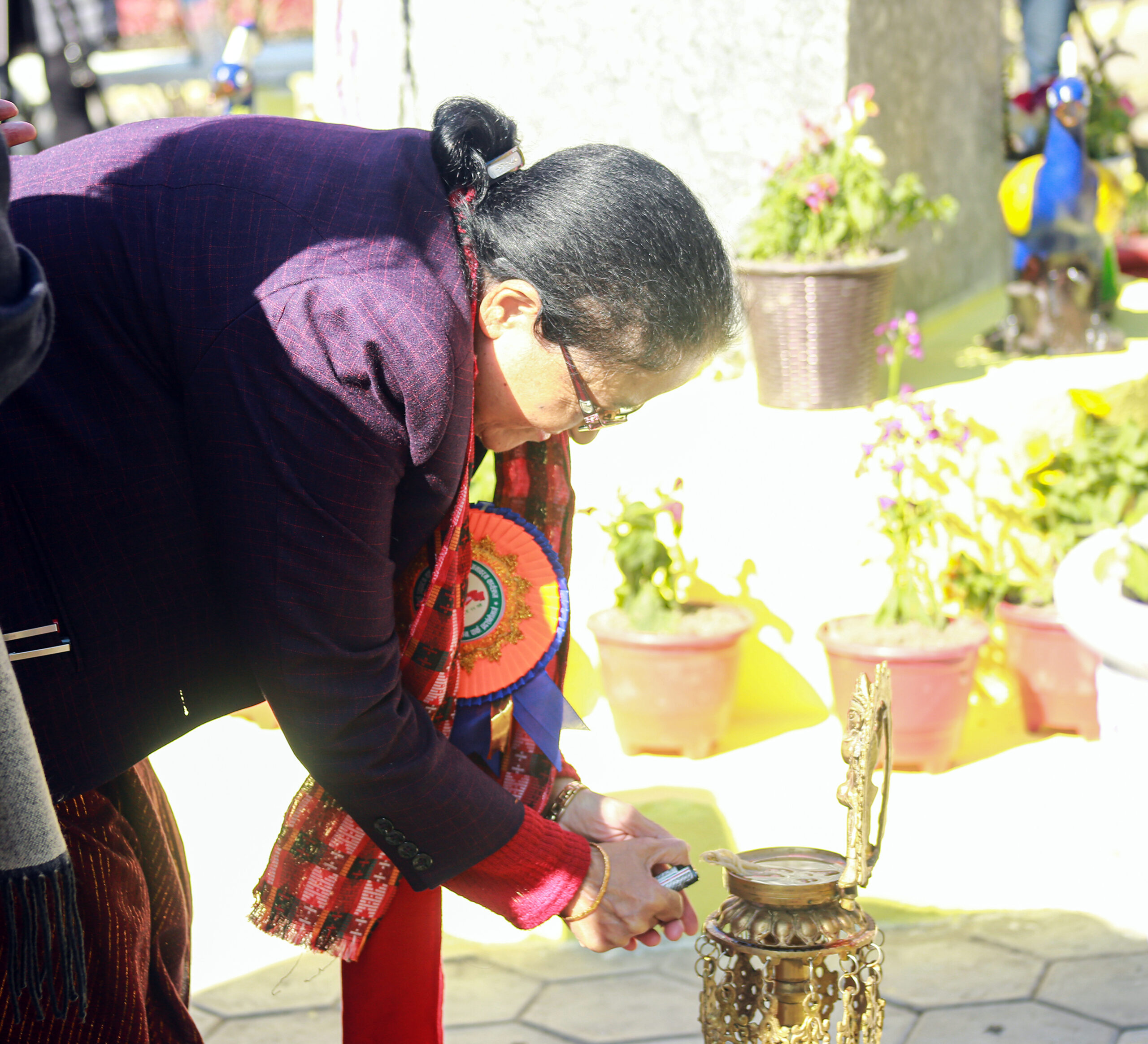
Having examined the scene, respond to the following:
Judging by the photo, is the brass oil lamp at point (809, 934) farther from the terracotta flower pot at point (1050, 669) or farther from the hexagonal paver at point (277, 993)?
A: the terracotta flower pot at point (1050, 669)

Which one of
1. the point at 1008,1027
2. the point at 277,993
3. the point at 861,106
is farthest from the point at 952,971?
the point at 861,106

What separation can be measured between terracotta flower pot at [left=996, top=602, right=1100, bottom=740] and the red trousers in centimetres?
223

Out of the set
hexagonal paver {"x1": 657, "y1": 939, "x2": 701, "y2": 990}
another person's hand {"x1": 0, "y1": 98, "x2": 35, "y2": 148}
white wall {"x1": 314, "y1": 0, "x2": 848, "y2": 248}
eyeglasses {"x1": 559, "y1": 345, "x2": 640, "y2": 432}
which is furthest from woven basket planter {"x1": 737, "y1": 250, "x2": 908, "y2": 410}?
another person's hand {"x1": 0, "y1": 98, "x2": 35, "y2": 148}

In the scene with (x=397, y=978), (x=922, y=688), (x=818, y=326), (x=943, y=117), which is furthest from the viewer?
(x=943, y=117)

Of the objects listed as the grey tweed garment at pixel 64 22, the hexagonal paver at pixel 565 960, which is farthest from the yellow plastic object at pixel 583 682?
the grey tweed garment at pixel 64 22

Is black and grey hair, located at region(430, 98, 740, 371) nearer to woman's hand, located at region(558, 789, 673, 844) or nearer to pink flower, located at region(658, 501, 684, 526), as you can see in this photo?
woman's hand, located at region(558, 789, 673, 844)

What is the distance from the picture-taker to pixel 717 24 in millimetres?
4484

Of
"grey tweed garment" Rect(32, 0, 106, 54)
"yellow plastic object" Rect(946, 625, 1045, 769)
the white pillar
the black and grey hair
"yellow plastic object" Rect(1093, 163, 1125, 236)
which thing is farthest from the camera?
"grey tweed garment" Rect(32, 0, 106, 54)

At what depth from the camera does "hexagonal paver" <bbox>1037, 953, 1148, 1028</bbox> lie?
249 cm

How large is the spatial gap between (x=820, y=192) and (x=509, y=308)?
2.71m

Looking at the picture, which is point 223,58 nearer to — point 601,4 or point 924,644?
point 601,4

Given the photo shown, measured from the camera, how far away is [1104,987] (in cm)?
257

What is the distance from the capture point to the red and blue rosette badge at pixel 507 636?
5.95ft

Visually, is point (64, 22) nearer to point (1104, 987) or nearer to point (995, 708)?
point (995, 708)
